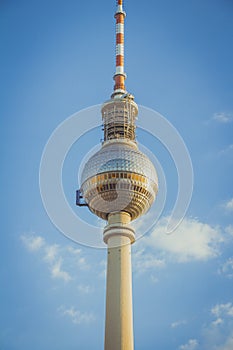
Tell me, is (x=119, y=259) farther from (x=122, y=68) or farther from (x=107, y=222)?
(x=122, y=68)

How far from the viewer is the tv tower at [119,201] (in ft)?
196

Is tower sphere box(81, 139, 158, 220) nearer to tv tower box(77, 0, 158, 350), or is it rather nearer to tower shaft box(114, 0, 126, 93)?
tv tower box(77, 0, 158, 350)

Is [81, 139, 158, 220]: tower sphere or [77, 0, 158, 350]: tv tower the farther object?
[81, 139, 158, 220]: tower sphere

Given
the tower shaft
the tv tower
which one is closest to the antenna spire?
the tower shaft

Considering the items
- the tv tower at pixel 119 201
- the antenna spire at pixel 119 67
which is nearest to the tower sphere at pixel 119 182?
the tv tower at pixel 119 201

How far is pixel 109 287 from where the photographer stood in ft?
204

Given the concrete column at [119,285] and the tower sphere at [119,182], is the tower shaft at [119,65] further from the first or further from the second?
the concrete column at [119,285]

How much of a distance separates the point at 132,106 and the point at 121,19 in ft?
50.4

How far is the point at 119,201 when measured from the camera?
67625mm

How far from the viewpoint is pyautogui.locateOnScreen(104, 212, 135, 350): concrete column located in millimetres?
58562

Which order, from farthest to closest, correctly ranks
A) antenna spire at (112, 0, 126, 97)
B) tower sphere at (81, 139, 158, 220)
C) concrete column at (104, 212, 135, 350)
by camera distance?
antenna spire at (112, 0, 126, 97)
tower sphere at (81, 139, 158, 220)
concrete column at (104, 212, 135, 350)

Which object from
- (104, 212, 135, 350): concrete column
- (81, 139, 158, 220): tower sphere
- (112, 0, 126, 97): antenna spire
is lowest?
(104, 212, 135, 350): concrete column

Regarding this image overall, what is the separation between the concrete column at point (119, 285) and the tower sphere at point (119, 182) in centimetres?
189

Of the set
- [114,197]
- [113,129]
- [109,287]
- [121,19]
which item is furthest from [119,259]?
[121,19]
